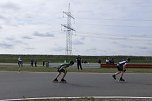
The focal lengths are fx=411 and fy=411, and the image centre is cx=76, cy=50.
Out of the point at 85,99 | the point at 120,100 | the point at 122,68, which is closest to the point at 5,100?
the point at 85,99

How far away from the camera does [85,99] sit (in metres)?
14.7

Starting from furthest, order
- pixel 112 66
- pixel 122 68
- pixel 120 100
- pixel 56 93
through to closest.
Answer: pixel 112 66 → pixel 122 68 → pixel 56 93 → pixel 120 100

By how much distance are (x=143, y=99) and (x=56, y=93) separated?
4.12m

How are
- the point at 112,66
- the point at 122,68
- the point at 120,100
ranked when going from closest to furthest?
the point at 120,100, the point at 122,68, the point at 112,66

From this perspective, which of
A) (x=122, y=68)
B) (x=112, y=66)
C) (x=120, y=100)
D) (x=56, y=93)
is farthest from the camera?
(x=112, y=66)

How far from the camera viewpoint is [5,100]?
583 inches

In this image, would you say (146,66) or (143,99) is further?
(146,66)

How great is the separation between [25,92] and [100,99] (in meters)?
4.31

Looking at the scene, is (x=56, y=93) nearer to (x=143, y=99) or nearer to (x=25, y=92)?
(x=25, y=92)

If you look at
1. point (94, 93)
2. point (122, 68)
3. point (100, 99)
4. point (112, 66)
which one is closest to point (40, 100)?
point (100, 99)

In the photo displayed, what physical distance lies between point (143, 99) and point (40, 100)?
12.2 feet

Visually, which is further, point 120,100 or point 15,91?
point 15,91

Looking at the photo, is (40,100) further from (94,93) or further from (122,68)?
(122,68)

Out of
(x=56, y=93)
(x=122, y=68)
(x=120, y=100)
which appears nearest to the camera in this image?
(x=120, y=100)
